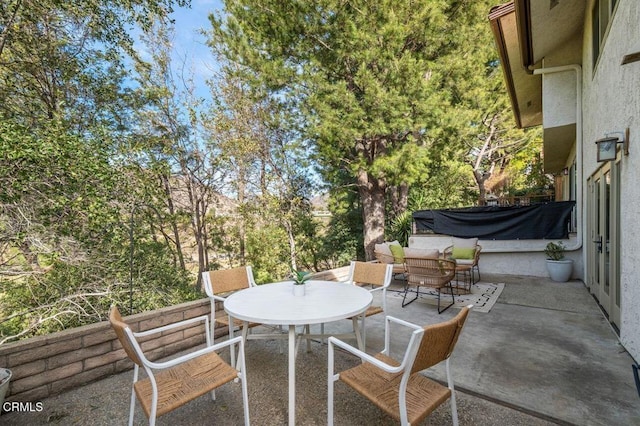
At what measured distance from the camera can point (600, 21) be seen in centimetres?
392

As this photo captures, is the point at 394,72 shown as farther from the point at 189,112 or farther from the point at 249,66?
the point at 189,112

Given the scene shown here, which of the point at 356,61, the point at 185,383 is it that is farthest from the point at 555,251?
the point at 185,383

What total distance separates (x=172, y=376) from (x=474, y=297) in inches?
185

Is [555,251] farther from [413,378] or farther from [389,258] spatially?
[413,378]

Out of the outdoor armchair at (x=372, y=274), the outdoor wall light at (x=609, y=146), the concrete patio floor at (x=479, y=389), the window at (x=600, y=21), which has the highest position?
the window at (x=600, y=21)

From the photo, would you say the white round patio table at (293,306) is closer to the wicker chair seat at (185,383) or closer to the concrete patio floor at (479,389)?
the wicker chair seat at (185,383)

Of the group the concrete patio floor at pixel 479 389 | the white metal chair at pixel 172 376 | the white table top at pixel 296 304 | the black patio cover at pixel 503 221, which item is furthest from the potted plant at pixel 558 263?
the white metal chair at pixel 172 376

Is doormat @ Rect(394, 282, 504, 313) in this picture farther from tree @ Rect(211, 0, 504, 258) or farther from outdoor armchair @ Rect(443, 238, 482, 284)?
tree @ Rect(211, 0, 504, 258)

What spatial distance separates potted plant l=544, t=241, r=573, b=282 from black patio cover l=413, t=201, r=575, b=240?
0.42 metres

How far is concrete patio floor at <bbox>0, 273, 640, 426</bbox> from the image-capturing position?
6.63 ft

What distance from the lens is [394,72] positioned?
6.66 metres

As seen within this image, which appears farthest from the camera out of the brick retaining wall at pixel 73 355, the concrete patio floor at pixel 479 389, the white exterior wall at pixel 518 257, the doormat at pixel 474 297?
the white exterior wall at pixel 518 257

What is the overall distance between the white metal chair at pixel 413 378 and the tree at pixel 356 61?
5785 mm

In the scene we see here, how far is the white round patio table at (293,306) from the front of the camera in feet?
6.26
